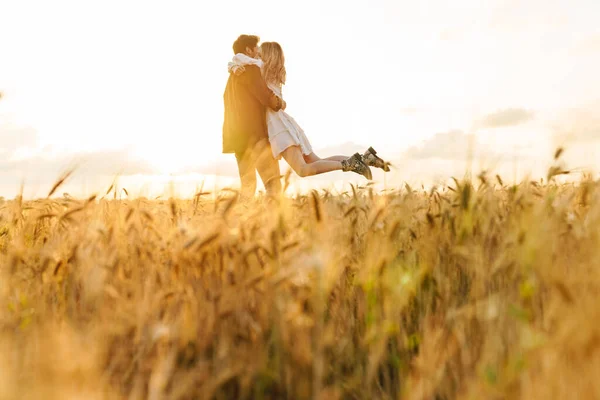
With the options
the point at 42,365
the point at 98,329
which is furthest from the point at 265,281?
the point at 42,365

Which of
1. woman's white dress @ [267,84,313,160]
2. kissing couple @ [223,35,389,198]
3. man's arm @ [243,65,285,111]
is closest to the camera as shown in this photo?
man's arm @ [243,65,285,111]

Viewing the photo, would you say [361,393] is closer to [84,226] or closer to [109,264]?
[109,264]

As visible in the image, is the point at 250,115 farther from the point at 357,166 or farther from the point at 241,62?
the point at 357,166

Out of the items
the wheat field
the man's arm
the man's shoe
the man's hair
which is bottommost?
the wheat field

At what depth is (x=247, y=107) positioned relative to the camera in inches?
246

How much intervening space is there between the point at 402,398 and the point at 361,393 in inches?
4.7

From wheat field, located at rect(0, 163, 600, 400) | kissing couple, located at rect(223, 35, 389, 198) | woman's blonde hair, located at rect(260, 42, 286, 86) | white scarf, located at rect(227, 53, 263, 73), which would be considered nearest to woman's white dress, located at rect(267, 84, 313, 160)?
kissing couple, located at rect(223, 35, 389, 198)

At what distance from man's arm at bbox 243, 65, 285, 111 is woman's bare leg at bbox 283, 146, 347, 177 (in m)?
0.51

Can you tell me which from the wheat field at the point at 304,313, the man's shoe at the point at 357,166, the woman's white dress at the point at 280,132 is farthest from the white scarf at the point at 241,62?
the wheat field at the point at 304,313

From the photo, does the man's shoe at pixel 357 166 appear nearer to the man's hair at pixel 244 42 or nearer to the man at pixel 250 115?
the man at pixel 250 115

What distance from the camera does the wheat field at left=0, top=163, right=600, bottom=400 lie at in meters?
1.30

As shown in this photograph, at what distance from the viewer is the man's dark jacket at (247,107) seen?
608 cm

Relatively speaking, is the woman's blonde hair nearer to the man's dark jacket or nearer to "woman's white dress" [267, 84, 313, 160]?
"woman's white dress" [267, 84, 313, 160]

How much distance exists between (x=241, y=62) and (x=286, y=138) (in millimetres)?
936
